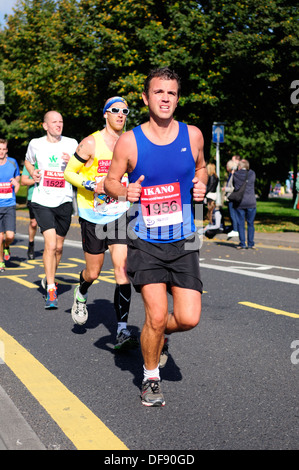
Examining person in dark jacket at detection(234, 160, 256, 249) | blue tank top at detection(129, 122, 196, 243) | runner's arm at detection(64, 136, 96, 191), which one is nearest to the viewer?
blue tank top at detection(129, 122, 196, 243)

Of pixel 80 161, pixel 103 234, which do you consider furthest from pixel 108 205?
pixel 80 161

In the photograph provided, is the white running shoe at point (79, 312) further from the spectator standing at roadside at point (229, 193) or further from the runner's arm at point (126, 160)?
the spectator standing at roadside at point (229, 193)

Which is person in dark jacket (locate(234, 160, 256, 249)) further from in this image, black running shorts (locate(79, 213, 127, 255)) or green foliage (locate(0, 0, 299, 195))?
black running shorts (locate(79, 213, 127, 255))

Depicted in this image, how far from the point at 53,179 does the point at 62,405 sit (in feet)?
12.9

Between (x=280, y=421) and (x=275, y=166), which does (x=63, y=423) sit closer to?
(x=280, y=421)

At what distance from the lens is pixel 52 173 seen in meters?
7.33

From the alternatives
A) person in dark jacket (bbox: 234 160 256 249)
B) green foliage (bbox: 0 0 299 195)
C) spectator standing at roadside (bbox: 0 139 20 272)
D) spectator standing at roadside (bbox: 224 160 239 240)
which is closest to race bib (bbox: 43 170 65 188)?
spectator standing at roadside (bbox: 0 139 20 272)

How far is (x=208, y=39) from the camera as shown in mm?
21406

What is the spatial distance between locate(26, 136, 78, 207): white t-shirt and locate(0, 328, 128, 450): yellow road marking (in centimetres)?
248

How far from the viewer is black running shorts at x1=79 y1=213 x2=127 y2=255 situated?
5492mm

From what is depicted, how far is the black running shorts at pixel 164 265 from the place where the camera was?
392 centimetres

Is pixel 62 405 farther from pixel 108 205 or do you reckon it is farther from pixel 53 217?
pixel 53 217

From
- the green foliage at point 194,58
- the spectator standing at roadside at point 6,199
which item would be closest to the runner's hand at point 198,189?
the spectator standing at roadside at point 6,199

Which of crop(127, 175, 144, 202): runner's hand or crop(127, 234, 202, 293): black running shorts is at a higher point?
crop(127, 175, 144, 202): runner's hand
